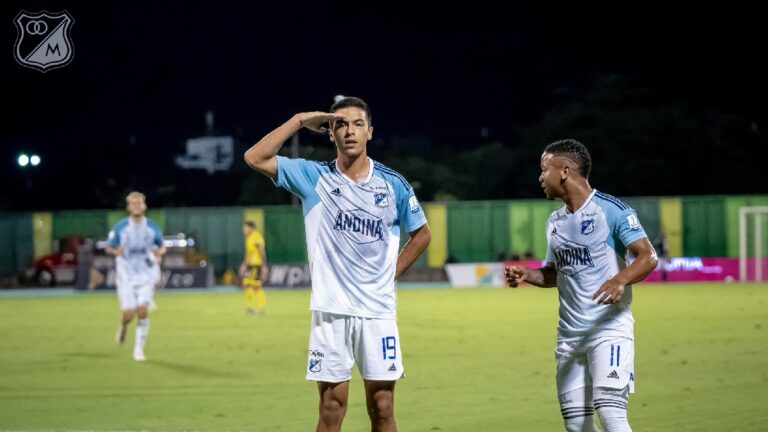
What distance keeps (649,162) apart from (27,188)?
143ft

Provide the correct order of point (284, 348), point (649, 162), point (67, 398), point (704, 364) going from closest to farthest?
point (67, 398)
point (704, 364)
point (284, 348)
point (649, 162)

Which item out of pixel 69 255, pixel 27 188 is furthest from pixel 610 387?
pixel 27 188

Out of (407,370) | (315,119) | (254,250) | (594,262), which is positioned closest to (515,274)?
(594,262)

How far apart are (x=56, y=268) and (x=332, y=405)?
44.9 metres

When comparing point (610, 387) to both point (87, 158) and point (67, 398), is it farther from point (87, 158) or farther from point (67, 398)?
point (87, 158)

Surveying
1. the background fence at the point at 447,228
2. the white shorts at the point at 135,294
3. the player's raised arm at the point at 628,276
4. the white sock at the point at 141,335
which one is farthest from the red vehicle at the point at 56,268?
the player's raised arm at the point at 628,276

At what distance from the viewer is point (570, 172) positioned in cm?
791

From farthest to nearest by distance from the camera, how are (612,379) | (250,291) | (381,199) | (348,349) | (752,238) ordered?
(752,238) < (250,291) < (612,379) < (381,199) < (348,349)

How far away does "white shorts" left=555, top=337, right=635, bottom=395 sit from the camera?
299 inches

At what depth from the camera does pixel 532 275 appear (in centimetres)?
812

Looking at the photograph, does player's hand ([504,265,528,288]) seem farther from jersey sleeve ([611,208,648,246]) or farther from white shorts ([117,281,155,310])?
white shorts ([117,281,155,310])

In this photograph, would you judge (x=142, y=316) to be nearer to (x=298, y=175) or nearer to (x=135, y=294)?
(x=135, y=294)

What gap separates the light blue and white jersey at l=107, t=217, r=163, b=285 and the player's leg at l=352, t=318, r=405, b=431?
1235 centimetres

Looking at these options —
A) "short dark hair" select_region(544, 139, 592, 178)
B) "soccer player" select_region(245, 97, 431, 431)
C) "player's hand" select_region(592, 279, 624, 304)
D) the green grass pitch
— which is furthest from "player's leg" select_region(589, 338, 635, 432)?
the green grass pitch
